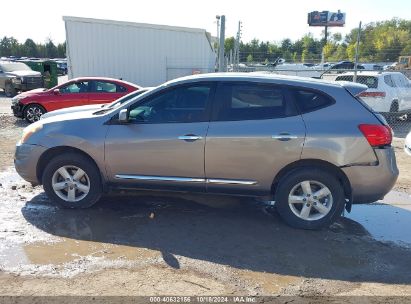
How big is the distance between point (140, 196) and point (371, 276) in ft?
10.6

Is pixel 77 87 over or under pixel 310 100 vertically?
under

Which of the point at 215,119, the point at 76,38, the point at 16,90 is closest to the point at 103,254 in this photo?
the point at 215,119

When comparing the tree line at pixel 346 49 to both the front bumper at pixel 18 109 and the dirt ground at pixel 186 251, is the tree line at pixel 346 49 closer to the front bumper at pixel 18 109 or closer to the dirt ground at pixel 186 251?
the front bumper at pixel 18 109

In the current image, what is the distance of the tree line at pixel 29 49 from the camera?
211 ft

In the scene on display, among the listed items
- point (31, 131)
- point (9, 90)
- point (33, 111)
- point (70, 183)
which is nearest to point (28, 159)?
point (31, 131)

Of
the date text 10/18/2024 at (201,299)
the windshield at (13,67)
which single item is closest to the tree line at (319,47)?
the windshield at (13,67)

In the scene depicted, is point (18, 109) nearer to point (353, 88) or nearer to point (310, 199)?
point (310, 199)

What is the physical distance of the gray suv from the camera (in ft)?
15.0

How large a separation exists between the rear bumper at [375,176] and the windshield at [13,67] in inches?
819

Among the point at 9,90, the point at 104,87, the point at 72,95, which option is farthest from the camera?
the point at 9,90

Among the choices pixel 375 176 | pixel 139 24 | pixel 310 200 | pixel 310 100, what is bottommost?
pixel 310 200

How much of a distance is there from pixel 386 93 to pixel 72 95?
8.98m

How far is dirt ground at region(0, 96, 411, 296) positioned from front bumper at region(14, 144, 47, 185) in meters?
0.42

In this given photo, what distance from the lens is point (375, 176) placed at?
4578mm
